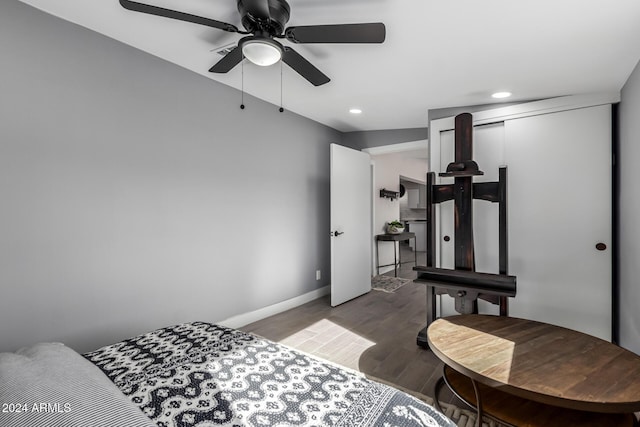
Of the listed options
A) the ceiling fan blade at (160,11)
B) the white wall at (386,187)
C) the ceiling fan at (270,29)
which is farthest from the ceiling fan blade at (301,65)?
the white wall at (386,187)

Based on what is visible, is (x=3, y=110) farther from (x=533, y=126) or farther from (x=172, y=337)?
(x=533, y=126)

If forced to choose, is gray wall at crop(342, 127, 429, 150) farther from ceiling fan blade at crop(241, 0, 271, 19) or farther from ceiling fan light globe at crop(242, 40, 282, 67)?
ceiling fan blade at crop(241, 0, 271, 19)

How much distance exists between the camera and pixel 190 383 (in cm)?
120

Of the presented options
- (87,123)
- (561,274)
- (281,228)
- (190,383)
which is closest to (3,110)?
A: (87,123)

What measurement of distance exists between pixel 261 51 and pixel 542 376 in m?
2.08

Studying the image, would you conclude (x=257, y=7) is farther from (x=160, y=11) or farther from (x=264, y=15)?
(x=160, y=11)

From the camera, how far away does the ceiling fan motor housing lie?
1486 millimetres

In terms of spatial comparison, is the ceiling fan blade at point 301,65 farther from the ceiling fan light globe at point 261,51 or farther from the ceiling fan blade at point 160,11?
the ceiling fan blade at point 160,11

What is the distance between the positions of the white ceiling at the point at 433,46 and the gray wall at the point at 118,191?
260 millimetres

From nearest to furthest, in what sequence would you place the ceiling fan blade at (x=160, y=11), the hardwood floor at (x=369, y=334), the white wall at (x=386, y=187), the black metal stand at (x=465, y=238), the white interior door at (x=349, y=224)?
1. the ceiling fan blade at (x=160, y=11)
2. the hardwood floor at (x=369, y=334)
3. the black metal stand at (x=465, y=238)
4. the white interior door at (x=349, y=224)
5. the white wall at (x=386, y=187)

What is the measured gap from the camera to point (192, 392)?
114cm

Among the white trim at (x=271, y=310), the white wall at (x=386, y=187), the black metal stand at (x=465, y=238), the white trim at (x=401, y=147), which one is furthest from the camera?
the white wall at (x=386, y=187)

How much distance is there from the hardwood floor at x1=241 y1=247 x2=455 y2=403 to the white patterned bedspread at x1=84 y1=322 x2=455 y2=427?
1.18 m

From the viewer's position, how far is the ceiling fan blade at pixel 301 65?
5.79ft
